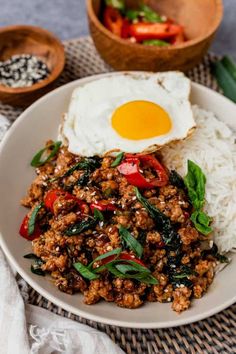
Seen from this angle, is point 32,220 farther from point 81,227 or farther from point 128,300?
point 128,300

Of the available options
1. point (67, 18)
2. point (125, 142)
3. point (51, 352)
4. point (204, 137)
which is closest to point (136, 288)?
point (51, 352)

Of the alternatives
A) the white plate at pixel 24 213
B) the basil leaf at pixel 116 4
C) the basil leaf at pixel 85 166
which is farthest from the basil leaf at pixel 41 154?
the basil leaf at pixel 116 4

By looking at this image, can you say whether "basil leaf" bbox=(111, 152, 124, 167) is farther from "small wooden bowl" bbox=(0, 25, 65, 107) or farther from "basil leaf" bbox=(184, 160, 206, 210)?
"small wooden bowl" bbox=(0, 25, 65, 107)

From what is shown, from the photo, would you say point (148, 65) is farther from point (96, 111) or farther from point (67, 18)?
point (67, 18)

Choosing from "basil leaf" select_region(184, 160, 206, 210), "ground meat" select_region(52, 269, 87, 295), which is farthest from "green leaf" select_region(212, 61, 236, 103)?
"ground meat" select_region(52, 269, 87, 295)

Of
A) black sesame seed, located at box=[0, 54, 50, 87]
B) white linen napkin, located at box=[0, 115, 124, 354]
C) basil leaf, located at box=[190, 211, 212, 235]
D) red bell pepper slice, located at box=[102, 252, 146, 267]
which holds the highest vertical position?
basil leaf, located at box=[190, 211, 212, 235]

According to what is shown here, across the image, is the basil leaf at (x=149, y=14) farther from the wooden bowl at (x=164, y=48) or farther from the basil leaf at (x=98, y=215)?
the basil leaf at (x=98, y=215)
